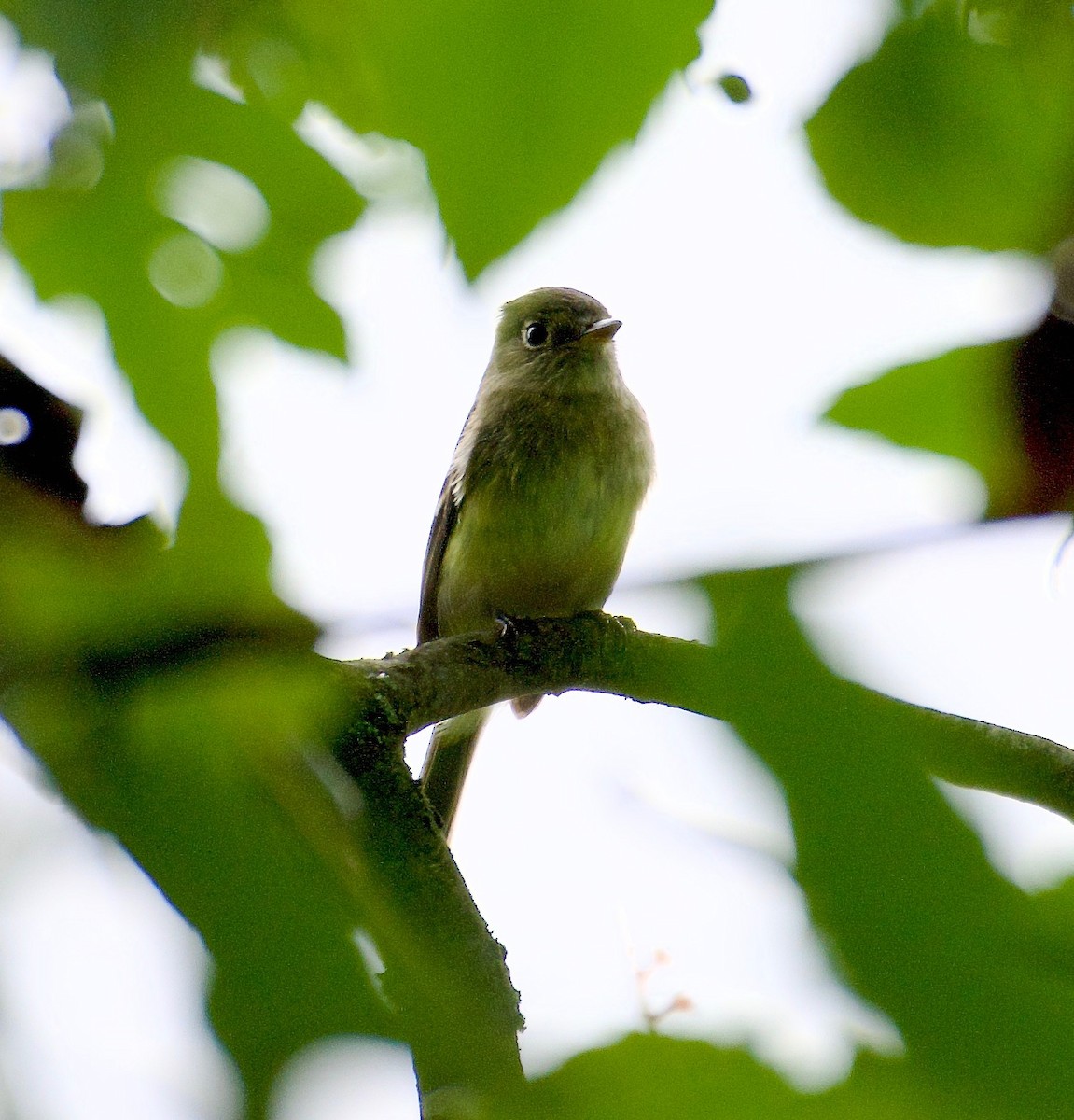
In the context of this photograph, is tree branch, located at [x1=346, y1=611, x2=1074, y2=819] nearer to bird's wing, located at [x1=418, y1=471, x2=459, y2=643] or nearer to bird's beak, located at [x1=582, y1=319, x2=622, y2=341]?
bird's wing, located at [x1=418, y1=471, x2=459, y2=643]

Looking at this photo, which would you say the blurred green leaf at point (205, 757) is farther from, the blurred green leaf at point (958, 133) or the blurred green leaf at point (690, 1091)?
the blurred green leaf at point (958, 133)

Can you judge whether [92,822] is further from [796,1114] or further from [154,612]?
[796,1114]

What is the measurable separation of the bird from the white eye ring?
2.8 inches

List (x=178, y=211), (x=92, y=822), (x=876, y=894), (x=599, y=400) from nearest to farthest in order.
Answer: (x=876, y=894), (x=92, y=822), (x=178, y=211), (x=599, y=400)

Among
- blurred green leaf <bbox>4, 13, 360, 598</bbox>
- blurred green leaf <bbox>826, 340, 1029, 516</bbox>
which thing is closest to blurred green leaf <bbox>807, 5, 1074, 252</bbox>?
blurred green leaf <bbox>826, 340, 1029, 516</bbox>

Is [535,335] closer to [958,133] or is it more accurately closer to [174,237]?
[174,237]

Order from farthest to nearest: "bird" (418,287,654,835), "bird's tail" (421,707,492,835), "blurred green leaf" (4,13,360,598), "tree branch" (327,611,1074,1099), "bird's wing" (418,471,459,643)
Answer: "bird's tail" (421,707,492,835)
"bird's wing" (418,471,459,643)
"bird" (418,287,654,835)
"blurred green leaf" (4,13,360,598)
"tree branch" (327,611,1074,1099)

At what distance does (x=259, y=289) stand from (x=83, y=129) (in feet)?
A: 0.95

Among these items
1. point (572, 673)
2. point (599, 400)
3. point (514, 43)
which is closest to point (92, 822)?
point (514, 43)

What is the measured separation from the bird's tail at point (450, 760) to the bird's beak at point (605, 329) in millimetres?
1896

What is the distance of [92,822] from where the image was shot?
74 centimetres

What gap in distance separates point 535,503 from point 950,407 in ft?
14.8

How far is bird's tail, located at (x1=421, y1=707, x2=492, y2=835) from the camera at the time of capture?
614 centimetres

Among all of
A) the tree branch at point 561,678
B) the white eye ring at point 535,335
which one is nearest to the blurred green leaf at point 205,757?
the tree branch at point 561,678
